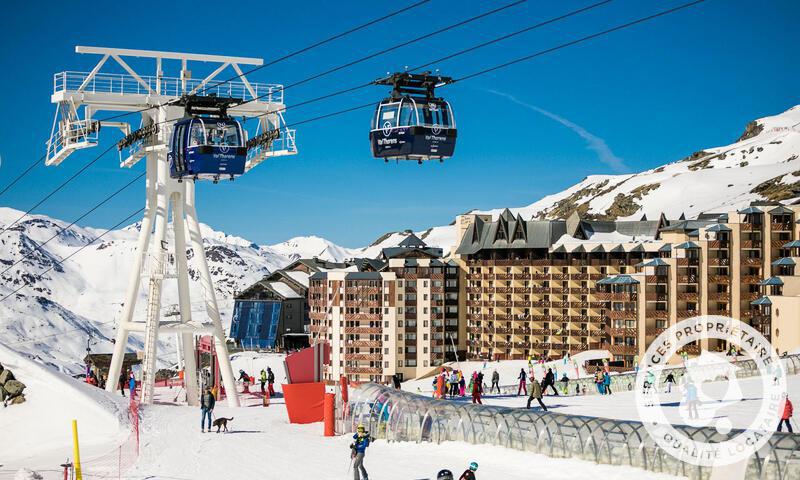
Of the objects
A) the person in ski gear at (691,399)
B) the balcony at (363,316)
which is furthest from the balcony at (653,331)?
the person in ski gear at (691,399)

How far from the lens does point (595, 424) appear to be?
2914 centimetres

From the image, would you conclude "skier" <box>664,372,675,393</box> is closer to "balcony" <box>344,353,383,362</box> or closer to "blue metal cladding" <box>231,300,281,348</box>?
"balcony" <box>344,353,383,362</box>

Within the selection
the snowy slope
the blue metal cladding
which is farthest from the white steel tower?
the blue metal cladding

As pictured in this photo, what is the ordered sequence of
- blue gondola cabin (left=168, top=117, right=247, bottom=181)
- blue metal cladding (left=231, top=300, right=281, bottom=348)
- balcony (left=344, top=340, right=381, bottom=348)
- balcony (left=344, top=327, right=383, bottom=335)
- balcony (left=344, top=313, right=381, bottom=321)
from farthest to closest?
blue metal cladding (left=231, top=300, right=281, bottom=348), balcony (left=344, top=313, right=381, bottom=321), balcony (left=344, top=327, right=383, bottom=335), balcony (left=344, top=340, right=381, bottom=348), blue gondola cabin (left=168, top=117, right=247, bottom=181)

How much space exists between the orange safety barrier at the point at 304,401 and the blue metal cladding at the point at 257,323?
116430 mm

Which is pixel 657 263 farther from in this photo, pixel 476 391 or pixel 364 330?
pixel 476 391

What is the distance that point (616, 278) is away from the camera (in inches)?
3996

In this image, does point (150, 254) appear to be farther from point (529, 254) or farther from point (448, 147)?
point (529, 254)

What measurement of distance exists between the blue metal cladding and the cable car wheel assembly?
123 meters

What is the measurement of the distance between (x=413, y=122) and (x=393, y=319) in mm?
81362

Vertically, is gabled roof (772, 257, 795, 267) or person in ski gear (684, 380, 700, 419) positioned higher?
gabled roof (772, 257, 795, 267)

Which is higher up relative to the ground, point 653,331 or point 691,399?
point 691,399

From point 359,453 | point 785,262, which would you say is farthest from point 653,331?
point 359,453

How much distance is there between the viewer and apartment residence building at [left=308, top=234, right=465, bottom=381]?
378 feet
